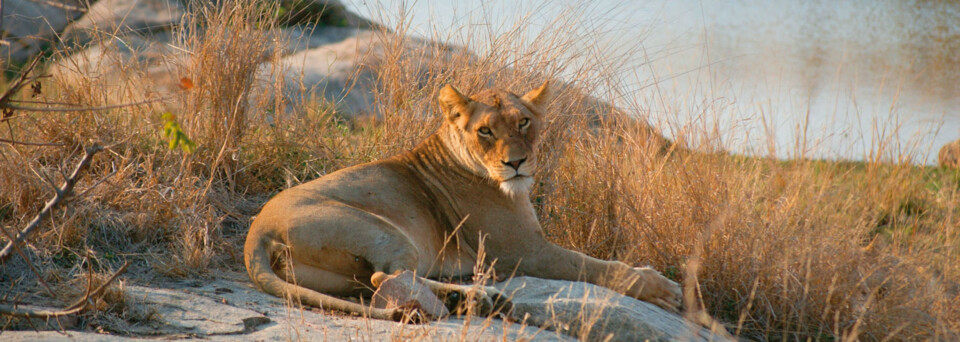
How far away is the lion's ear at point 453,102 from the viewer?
4.30 m

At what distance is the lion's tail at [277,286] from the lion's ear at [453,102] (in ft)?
3.93

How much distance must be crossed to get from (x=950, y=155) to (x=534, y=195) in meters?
7.20

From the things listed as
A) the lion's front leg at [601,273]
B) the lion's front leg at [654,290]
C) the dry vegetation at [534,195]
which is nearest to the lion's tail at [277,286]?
the dry vegetation at [534,195]

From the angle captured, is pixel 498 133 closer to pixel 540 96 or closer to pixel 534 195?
pixel 540 96

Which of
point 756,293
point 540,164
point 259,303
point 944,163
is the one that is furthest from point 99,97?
point 944,163

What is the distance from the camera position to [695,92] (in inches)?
218

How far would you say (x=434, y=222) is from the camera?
14.4 feet

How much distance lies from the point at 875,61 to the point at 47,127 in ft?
46.4

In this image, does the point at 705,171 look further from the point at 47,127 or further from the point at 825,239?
the point at 47,127

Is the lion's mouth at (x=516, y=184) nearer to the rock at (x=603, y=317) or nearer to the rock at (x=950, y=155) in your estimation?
the rock at (x=603, y=317)

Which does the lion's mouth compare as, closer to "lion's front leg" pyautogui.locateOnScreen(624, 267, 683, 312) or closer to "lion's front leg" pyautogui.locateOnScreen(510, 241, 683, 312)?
"lion's front leg" pyautogui.locateOnScreen(510, 241, 683, 312)

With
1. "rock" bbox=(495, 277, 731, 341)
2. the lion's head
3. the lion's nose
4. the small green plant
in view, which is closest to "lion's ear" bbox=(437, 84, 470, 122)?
the lion's head

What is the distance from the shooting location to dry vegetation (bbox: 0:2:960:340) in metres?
4.36

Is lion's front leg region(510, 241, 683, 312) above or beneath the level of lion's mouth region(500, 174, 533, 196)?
beneath
